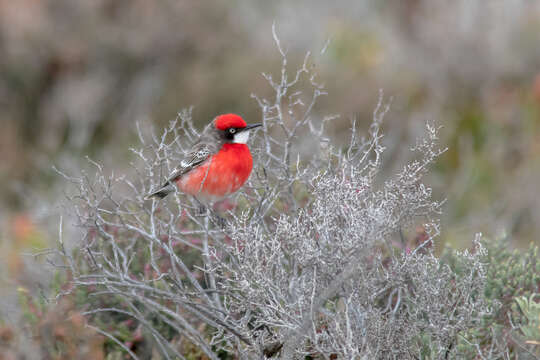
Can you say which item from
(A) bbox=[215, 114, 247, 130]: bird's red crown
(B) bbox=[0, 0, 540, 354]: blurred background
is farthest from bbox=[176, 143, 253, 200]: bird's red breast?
(B) bbox=[0, 0, 540, 354]: blurred background

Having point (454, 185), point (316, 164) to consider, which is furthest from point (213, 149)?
point (454, 185)

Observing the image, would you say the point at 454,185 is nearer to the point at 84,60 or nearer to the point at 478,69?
the point at 478,69

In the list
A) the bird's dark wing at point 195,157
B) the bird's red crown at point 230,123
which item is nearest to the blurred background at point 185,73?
the bird's dark wing at point 195,157

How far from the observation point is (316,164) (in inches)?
155

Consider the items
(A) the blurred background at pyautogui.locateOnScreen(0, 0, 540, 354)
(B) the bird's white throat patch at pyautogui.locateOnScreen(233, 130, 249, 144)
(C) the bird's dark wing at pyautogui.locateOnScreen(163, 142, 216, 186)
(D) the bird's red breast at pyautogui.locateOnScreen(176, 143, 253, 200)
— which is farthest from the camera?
(A) the blurred background at pyautogui.locateOnScreen(0, 0, 540, 354)

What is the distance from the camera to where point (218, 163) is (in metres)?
4.05

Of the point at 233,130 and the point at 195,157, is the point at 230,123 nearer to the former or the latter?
the point at 233,130

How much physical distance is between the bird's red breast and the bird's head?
42mm

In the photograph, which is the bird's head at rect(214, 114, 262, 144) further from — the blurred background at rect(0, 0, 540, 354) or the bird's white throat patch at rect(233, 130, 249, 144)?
the blurred background at rect(0, 0, 540, 354)

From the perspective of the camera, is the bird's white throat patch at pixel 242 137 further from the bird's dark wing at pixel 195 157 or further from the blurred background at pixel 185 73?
the blurred background at pixel 185 73

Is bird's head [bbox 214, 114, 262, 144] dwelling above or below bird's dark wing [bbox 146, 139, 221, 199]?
above

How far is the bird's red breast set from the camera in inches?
157

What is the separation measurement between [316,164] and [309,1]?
18.8 m

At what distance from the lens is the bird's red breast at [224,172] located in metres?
3.98
